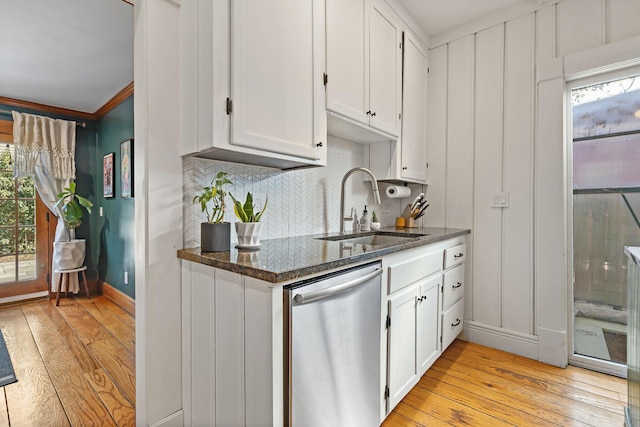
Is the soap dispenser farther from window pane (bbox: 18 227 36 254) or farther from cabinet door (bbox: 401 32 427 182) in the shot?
window pane (bbox: 18 227 36 254)

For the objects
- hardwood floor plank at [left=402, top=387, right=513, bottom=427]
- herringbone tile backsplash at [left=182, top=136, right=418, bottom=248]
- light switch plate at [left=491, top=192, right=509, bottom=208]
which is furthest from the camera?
light switch plate at [left=491, top=192, right=509, bottom=208]

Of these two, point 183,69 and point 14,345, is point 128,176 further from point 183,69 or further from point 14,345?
point 183,69

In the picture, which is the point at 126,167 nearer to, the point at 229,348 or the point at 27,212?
the point at 27,212

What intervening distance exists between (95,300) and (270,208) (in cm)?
339

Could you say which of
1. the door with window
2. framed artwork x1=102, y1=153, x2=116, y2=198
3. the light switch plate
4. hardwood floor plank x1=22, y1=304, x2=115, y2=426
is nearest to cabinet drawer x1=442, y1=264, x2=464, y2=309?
the light switch plate

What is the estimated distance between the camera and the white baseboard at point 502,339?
2.27 m

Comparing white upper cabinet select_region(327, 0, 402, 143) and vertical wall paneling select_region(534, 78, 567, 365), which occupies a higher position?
white upper cabinet select_region(327, 0, 402, 143)

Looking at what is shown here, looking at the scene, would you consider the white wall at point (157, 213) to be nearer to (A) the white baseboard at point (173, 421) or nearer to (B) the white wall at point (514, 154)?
(A) the white baseboard at point (173, 421)

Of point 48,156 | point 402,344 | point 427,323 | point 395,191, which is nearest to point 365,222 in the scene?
point 395,191

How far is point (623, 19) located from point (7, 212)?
604 centimetres

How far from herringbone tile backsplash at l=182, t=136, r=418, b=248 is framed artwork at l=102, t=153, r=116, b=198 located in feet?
9.42

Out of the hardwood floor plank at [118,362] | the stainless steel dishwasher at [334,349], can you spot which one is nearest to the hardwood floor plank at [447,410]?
the stainless steel dishwasher at [334,349]

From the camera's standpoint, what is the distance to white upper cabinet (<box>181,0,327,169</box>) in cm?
119

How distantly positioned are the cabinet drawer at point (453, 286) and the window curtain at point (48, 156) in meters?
4.25
